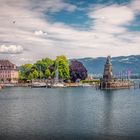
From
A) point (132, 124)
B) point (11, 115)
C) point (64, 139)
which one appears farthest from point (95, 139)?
point (11, 115)

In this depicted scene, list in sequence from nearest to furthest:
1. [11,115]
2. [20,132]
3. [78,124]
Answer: [20,132], [78,124], [11,115]

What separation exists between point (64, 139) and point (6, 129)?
12749mm

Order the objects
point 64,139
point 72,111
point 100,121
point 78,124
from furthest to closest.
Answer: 1. point 72,111
2. point 100,121
3. point 78,124
4. point 64,139

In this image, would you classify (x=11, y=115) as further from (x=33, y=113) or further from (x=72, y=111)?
(x=72, y=111)

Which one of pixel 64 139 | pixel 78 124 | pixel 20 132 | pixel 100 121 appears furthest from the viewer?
pixel 100 121

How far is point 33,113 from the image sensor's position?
92.0 metres

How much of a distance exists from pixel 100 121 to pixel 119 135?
15493mm

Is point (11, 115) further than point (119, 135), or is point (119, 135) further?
point (11, 115)

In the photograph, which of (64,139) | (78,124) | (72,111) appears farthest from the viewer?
(72,111)

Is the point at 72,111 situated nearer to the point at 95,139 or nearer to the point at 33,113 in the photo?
the point at 33,113

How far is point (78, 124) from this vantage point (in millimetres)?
74688

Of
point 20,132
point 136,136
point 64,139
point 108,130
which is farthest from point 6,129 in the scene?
point 136,136

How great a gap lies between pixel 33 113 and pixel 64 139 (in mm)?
32310

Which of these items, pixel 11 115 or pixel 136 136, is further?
pixel 11 115
